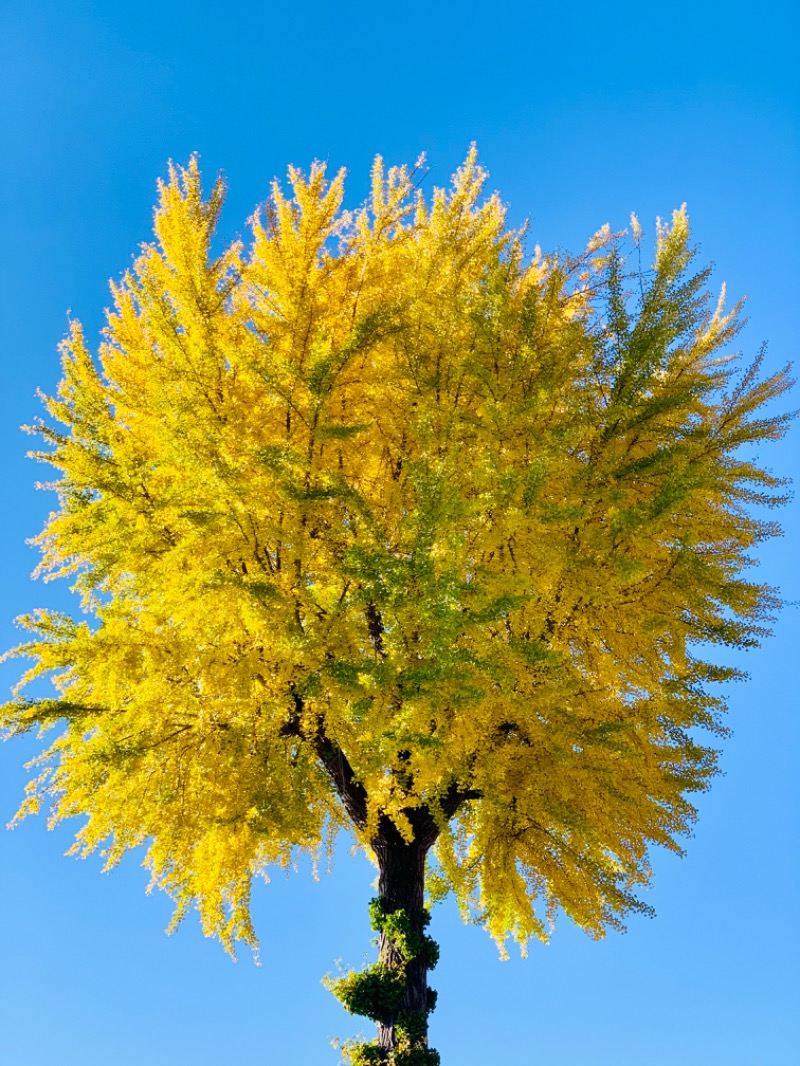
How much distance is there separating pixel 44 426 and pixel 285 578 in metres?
2.67

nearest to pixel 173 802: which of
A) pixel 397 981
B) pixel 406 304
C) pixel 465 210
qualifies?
pixel 397 981

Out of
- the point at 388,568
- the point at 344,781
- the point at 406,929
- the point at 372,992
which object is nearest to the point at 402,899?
the point at 406,929

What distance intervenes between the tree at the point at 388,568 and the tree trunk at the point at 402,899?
0.08 feet

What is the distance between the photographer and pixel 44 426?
6879 millimetres

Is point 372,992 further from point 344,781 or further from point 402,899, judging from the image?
point 344,781

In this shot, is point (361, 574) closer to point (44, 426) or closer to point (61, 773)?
point (61, 773)

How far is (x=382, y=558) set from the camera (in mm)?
4668

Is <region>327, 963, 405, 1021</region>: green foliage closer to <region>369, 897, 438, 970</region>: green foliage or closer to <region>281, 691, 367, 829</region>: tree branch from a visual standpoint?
<region>369, 897, 438, 970</region>: green foliage

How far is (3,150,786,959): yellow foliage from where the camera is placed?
540 cm

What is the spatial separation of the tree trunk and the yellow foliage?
1.66 feet

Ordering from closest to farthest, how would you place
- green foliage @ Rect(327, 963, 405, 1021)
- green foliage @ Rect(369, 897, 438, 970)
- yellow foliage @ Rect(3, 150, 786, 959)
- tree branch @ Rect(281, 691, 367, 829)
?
yellow foliage @ Rect(3, 150, 786, 959), green foliage @ Rect(327, 963, 405, 1021), green foliage @ Rect(369, 897, 438, 970), tree branch @ Rect(281, 691, 367, 829)

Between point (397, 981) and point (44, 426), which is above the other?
point (44, 426)

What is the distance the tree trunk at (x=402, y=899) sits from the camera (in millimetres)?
6672

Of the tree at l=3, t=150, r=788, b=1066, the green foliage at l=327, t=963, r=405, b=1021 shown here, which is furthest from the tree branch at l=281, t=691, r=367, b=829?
the green foliage at l=327, t=963, r=405, b=1021
